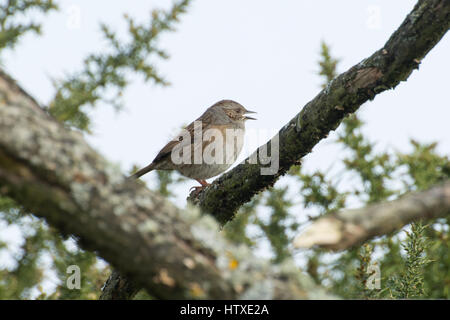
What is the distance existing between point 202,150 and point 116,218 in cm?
456

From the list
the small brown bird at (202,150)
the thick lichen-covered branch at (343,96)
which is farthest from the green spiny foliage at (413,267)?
the small brown bird at (202,150)

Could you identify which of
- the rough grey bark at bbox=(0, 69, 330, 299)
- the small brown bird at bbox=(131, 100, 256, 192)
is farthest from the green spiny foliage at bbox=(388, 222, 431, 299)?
the small brown bird at bbox=(131, 100, 256, 192)

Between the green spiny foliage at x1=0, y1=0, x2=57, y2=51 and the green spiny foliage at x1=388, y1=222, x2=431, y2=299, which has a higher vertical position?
the green spiny foliage at x1=0, y1=0, x2=57, y2=51

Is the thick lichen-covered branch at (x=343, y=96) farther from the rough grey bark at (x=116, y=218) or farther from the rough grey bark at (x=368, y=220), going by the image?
the rough grey bark at (x=116, y=218)

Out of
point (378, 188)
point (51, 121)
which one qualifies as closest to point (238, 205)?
point (378, 188)

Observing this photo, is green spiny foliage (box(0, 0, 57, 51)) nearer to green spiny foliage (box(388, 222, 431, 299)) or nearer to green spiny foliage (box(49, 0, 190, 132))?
green spiny foliage (box(49, 0, 190, 132))

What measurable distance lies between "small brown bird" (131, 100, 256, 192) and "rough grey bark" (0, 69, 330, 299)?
4096mm

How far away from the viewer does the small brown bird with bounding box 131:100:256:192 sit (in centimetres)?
599

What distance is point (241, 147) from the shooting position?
6.24 m

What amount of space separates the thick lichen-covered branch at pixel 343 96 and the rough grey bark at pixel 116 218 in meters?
1.75

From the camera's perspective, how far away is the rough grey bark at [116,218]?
1.57m

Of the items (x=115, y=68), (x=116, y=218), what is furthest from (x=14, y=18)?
(x=116, y=218)

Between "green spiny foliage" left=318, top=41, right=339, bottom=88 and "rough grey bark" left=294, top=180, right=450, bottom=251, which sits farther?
"green spiny foliage" left=318, top=41, right=339, bottom=88
